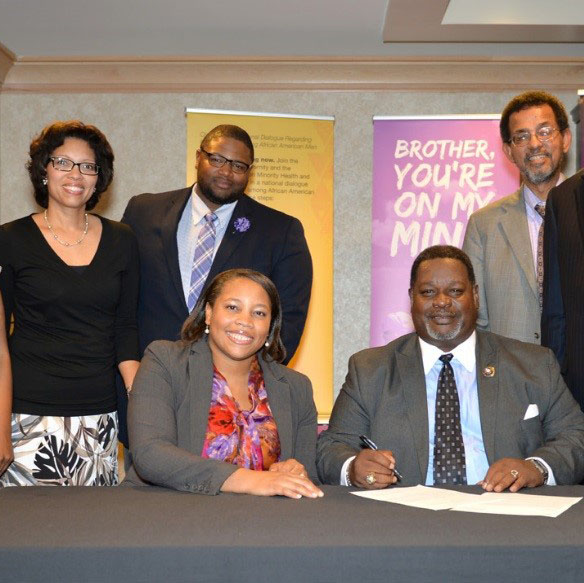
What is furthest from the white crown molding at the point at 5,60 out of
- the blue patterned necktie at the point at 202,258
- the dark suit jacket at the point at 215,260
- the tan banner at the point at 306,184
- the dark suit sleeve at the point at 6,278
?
the dark suit sleeve at the point at 6,278

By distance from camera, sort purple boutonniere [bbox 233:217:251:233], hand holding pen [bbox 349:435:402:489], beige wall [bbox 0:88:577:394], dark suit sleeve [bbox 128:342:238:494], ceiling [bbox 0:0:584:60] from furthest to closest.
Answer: beige wall [bbox 0:88:577:394]
ceiling [bbox 0:0:584:60]
purple boutonniere [bbox 233:217:251:233]
hand holding pen [bbox 349:435:402:489]
dark suit sleeve [bbox 128:342:238:494]

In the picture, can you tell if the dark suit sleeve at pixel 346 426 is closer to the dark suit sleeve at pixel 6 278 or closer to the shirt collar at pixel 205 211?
the shirt collar at pixel 205 211

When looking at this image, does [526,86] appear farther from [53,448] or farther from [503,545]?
[503,545]

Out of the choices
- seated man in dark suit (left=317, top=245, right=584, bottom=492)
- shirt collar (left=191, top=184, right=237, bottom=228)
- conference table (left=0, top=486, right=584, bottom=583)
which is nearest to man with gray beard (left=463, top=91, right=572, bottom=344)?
seated man in dark suit (left=317, top=245, right=584, bottom=492)

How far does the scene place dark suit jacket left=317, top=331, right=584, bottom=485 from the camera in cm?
276

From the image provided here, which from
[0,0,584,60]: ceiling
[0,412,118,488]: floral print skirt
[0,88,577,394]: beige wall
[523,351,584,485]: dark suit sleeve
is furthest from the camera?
[0,88,577,394]: beige wall

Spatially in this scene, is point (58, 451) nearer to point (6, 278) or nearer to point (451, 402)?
point (6, 278)

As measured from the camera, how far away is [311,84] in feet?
20.5

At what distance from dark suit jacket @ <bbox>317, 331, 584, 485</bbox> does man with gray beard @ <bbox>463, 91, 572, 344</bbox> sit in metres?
0.66

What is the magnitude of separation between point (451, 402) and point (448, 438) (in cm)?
12

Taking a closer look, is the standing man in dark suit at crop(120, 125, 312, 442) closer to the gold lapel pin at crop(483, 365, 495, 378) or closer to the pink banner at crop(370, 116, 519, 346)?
the gold lapel pin at crop(483, 365, 495, 378)

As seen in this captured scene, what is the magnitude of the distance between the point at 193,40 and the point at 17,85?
Result: 139 cm

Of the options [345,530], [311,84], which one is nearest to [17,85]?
[311,84]

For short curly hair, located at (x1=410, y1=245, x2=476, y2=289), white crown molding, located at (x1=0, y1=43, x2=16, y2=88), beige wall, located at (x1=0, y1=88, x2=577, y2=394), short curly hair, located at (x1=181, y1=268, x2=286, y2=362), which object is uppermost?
white crown molding, located at (x1=0, y1=43, x2=16, y2=88)
